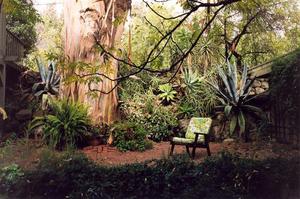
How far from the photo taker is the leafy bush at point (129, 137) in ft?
18.7

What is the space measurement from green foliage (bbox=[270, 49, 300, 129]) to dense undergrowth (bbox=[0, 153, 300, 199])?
1320mm

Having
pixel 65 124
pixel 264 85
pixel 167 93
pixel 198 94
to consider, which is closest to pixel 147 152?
pixel 65 124

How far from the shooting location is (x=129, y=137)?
19.3 feet

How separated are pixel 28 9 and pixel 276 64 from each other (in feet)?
11.9

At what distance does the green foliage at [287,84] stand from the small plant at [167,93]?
84.8 inches

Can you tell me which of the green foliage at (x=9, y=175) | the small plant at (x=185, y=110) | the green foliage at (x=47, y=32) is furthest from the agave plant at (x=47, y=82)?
the green foliage at (x=9, y=175)

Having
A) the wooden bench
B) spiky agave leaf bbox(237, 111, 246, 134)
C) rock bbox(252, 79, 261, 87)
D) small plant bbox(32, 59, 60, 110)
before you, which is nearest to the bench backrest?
the wooden bench

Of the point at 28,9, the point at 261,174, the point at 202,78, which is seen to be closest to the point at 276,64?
the point at 202,78

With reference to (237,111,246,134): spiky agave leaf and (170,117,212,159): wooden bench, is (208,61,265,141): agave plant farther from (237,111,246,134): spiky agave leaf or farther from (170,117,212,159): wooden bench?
(170,117,212,159): wooden bench

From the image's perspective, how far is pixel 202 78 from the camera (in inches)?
266

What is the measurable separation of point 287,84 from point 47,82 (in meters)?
4.65

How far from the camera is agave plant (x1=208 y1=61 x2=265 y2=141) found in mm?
5809

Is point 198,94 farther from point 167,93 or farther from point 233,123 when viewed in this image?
point 233,123

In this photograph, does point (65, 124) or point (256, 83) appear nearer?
point (65, 124)
